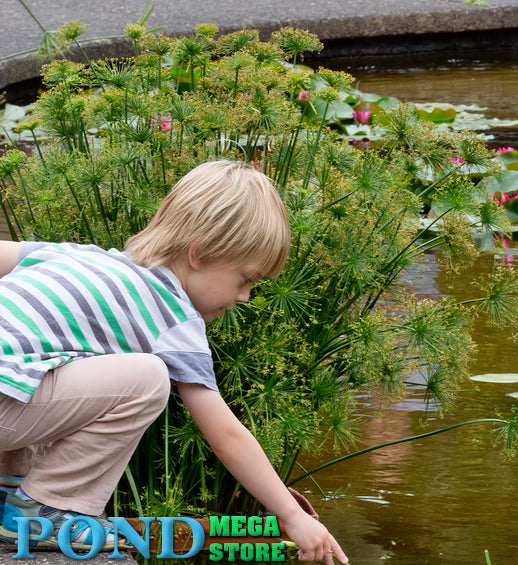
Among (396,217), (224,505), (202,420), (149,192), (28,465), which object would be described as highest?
(149,192)

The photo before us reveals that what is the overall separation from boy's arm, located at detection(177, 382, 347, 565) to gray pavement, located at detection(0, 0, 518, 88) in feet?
17.1

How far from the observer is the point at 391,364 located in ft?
5.75

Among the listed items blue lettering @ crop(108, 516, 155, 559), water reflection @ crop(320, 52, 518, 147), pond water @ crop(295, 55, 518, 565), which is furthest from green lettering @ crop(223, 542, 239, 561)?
water reflection @ crop(320, 52, 518, 147)

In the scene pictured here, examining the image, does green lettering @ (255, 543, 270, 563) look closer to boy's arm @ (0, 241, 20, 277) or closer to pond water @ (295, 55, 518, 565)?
pond water @ (295, 55, 518, 565)

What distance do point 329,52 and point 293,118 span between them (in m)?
6.05

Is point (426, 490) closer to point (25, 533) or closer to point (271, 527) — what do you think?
point (271, 527)

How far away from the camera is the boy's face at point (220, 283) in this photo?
1562 mm

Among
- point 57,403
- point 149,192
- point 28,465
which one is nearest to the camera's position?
point 57,403

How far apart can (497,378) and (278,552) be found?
1023mm

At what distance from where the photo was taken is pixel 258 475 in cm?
148

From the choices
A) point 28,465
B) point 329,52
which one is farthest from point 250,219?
point 329,52

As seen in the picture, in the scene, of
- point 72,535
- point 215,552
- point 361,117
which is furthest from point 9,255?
point 361,117

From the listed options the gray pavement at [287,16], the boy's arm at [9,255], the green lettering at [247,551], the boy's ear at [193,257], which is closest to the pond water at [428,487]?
the green lettering at [247,551]

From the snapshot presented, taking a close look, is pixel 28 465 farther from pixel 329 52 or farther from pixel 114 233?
pixel 329 52
